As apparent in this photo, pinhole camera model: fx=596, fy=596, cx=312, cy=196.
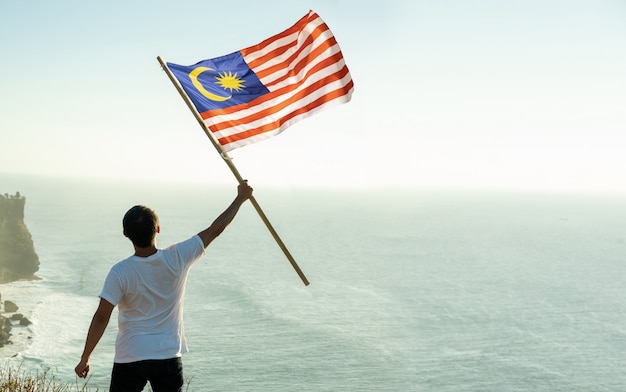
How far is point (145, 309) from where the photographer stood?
3.98 metres

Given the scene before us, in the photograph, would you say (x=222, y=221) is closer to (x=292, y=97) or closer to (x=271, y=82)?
(x=292, y=97)

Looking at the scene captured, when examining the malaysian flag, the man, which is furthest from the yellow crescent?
the man

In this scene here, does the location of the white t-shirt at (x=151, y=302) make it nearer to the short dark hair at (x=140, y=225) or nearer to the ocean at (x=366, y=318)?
the short dark hair at (x=140, y=225)

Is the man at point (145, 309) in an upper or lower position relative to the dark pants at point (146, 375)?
upper

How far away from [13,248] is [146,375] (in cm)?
10487

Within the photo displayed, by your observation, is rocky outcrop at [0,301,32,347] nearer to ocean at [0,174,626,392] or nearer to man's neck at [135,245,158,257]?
ocean at [0,174,626,392]

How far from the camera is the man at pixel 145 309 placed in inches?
151

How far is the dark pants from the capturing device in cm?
398

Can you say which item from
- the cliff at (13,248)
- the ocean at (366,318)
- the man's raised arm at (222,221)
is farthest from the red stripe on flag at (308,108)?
the cliff at (13,248)

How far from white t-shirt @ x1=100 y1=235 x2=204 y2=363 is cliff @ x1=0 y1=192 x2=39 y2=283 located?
100 metres

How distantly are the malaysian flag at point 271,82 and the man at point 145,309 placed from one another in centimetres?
402

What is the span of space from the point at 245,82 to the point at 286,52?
844 mm

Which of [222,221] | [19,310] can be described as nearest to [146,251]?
[222,221]

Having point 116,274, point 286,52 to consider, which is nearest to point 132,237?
point 116,274
